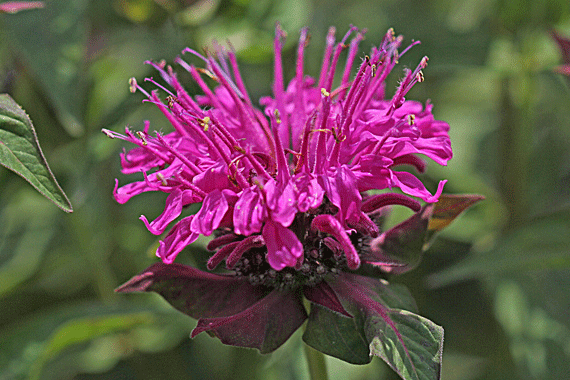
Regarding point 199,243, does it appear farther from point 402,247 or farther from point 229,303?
point 402,247

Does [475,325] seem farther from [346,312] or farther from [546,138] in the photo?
[346,312]

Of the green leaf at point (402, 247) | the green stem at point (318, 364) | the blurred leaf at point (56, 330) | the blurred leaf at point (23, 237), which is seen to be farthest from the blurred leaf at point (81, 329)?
the green leaf at point (402, 247)

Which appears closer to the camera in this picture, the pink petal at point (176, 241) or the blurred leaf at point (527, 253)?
the pink petal at point (176, 241)

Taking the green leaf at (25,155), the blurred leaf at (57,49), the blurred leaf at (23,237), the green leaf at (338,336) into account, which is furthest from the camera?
the blurred leaf at (23,237)

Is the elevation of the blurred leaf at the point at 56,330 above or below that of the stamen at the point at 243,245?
below

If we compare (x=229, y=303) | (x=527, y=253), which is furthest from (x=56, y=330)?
(x=527, y=253)

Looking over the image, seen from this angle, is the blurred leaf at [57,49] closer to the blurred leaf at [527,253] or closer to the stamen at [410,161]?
the stamen at [410,161]

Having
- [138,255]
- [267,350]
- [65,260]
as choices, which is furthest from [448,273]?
[65,260]
